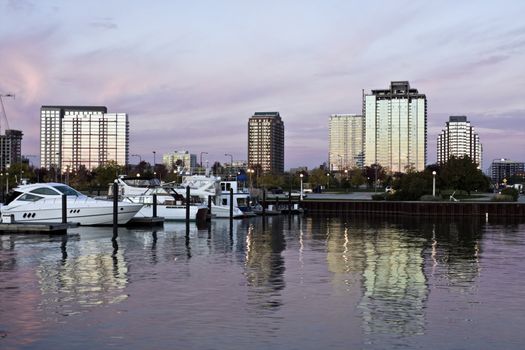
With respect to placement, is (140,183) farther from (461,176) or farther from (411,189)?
(461,176)

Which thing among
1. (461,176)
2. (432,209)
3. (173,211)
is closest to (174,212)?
(173,211)

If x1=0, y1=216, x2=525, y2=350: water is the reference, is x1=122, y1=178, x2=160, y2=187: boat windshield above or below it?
above

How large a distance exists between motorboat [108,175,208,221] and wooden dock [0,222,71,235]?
55.2 feet

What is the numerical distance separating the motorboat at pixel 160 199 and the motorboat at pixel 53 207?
26.3 ft

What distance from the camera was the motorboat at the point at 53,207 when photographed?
54.3 meters

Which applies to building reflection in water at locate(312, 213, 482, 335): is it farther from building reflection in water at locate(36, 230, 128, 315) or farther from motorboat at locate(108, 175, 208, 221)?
motorboat at locate(108, 175, 208, 221)

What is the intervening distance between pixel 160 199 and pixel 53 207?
1744cm

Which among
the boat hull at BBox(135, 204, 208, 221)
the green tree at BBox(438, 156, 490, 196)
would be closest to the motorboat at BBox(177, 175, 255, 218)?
the boat hull at BBox(135, 204, 208, 221)

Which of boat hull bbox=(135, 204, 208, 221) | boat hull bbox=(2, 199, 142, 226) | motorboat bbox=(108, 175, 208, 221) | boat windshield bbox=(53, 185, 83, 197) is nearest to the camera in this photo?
boat hull bbox=(2, 199, 142, 226)

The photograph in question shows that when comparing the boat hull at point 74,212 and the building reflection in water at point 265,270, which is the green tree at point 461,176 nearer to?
the boat hull at point 74,212

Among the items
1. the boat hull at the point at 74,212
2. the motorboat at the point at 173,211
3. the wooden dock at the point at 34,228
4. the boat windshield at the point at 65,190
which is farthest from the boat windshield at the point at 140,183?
the wooden dock at the point at 34,228

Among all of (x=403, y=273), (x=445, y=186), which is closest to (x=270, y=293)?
(x=403, y=273)

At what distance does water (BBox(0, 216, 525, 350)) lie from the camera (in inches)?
639

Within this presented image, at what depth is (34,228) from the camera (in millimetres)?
46562
